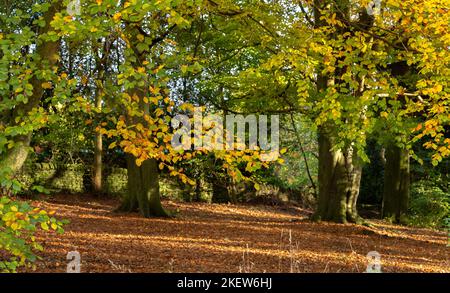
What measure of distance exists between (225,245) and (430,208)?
11.2 m

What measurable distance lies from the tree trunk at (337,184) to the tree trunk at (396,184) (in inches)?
132

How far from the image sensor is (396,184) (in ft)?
57.2

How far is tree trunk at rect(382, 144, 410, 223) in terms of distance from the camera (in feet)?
56.7

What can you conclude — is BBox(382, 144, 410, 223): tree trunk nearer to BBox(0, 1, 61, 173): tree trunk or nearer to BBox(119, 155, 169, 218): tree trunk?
BBox(119, 155, 169, 218): tree trunk

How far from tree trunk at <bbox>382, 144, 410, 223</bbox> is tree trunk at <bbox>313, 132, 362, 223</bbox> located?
335 centimetres

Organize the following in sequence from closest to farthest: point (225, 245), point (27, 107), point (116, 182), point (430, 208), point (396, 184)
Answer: point (27, 107) → point (225, 245) → point (396, 184) → point (430, 208) → point (116, 182)

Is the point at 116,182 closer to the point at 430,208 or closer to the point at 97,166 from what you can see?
the point at 97,166

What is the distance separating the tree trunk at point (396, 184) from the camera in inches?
681

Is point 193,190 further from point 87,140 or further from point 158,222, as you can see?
point 158,222

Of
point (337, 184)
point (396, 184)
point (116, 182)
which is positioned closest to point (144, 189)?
point (337, 184)

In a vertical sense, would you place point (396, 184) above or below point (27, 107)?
below

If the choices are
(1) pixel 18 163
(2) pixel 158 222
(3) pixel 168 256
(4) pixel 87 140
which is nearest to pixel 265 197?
(4) pixel 87 140

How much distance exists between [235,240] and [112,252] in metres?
3.02
